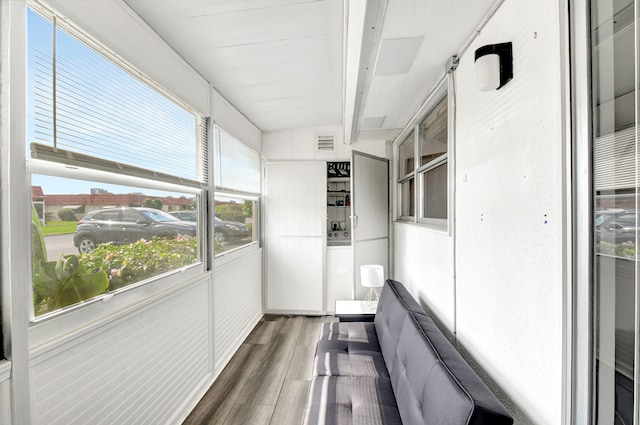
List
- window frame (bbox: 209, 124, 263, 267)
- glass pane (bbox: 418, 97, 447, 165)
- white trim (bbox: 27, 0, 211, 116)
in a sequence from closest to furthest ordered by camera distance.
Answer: white trim (bbox: 27, 0, 211, 116), glass pane (bbox: 418, 97, 447, 165), window frame (bbox: 209, 124, 263, 267)

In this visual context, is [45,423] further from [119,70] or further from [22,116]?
[119,70]

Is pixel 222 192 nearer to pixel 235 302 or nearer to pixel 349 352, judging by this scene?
pixel 235 302

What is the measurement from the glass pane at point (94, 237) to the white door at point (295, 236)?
1.89m

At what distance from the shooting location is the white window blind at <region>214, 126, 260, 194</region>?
8.21 ft

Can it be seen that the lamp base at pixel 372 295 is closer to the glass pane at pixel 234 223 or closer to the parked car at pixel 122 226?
the glass pane at pixel 234 223

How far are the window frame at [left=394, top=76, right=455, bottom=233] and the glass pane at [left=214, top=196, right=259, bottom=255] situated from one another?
1.92 meters

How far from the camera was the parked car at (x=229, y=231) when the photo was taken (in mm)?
2475

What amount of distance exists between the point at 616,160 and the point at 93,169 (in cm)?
191

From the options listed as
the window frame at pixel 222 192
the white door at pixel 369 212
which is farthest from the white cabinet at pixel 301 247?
the window frame at pixel 222 192

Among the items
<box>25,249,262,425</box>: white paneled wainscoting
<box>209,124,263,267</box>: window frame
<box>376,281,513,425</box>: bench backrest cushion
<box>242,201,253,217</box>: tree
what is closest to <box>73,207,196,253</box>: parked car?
<box>25,249,262,425</box>: white paneled wainscoting

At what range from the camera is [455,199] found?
158cm

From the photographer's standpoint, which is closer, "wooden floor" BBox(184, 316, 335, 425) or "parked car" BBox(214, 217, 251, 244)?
"wooden floor" BBox(184, 316, 335, 425)

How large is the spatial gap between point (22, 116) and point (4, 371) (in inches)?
34.4

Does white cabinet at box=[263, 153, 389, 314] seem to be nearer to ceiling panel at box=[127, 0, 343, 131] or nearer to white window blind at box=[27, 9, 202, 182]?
ceiling panel at box=[127, 0, 343, 131]
